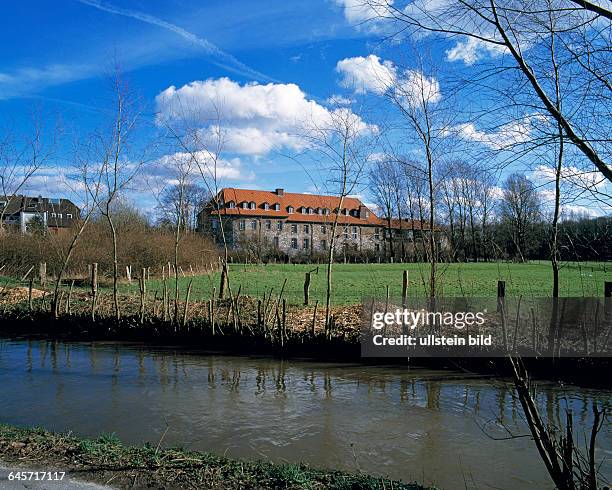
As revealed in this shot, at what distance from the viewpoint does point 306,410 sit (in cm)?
830

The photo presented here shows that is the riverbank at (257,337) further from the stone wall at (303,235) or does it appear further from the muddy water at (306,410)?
the stone wall at (303,235)

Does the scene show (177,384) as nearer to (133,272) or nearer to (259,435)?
(259,435)

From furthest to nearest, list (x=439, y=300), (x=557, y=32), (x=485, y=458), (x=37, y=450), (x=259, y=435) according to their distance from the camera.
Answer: (x=439, y=300) < (x=259, y=435) < (x=485, y=458) < (x=37, y=450) < (x=557, y=32)

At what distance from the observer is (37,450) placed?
5113mm

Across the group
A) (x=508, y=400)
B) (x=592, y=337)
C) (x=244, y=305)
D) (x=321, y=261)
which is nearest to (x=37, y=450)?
(x=508, y=400)

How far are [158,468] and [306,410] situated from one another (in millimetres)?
3839

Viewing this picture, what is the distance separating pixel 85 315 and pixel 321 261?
4027cm

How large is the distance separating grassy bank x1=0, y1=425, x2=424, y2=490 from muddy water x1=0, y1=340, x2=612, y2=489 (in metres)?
1.10

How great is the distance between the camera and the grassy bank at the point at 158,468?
175 inches

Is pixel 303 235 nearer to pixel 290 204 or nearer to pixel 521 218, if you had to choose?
pixel 290 204

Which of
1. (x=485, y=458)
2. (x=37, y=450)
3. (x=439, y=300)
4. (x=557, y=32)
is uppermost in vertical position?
(x=557, y=32)

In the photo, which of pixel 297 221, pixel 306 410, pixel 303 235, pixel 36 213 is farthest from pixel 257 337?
pixel 303 235

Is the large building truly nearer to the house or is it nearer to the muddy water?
the house

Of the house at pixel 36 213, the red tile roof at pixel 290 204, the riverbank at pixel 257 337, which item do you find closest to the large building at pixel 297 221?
the red tile roof at pixel 290 204
